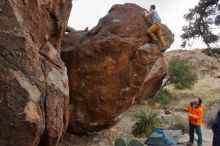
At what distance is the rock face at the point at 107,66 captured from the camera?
12.1 meters

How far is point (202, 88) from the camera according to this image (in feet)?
92.5

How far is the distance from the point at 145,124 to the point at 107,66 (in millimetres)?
3554

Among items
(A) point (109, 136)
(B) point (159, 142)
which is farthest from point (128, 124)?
(B) point (159, 142)

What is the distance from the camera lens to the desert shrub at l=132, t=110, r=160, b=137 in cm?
1451

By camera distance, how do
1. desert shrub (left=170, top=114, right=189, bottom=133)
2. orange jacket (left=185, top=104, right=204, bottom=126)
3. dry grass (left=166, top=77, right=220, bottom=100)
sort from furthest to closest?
dry grass (left=166, top=77, right=220, bottom=100) → desert shrub (left=170, top=114, right=189, bottom=133) → orange jacket (left=185, top=104, right=204, bottom=126)

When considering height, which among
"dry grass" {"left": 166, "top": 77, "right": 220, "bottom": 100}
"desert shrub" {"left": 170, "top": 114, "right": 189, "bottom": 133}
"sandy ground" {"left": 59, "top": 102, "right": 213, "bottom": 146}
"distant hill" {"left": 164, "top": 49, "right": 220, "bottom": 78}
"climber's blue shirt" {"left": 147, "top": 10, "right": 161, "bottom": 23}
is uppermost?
"climber's blue shirt" {"left": 147, "top": 10, "right": 161, "bottom": 23}

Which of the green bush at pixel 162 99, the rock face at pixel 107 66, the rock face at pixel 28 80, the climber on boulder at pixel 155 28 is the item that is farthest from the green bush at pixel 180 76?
the rock face at pixel 28 80

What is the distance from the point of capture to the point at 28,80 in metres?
6.75

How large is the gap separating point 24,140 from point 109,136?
7700 mm

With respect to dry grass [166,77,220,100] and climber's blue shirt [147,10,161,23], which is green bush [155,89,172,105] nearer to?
dry grass [166,77,220,100]

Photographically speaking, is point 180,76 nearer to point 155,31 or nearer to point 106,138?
point 106,138

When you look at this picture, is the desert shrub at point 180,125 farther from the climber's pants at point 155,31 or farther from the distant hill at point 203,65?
the distant hill at point 203,65

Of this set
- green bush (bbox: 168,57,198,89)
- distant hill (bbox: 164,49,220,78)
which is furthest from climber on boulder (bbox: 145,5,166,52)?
distant hill (bbox: 164,49,220,78)

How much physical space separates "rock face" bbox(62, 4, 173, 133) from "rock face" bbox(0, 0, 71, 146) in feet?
10.7
